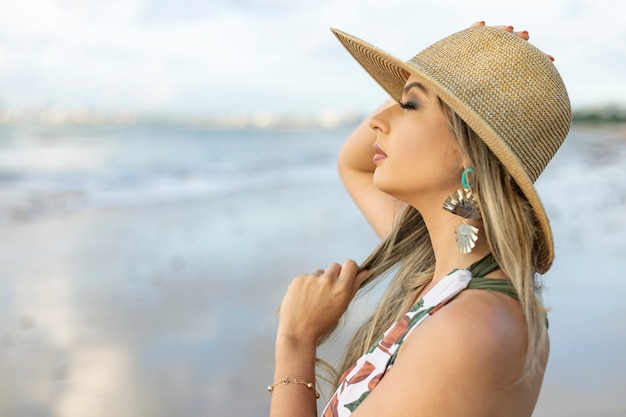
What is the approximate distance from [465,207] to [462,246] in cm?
9

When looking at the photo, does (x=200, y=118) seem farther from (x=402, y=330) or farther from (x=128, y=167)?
(x=402, y=330)

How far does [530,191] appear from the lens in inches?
61.1

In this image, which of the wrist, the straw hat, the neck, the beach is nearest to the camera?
the straw hat

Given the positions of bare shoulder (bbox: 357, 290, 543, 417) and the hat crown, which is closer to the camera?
bare shoulder (bbox: 357, 290, 543, 417)

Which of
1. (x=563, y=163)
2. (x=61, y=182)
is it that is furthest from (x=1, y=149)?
(x=563, y=163)

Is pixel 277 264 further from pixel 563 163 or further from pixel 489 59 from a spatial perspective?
pixel 563 163

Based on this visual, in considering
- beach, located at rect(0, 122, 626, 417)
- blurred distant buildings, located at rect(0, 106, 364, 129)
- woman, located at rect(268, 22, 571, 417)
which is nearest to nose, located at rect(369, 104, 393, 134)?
woman, located at rect(268, 22, 571, 417)

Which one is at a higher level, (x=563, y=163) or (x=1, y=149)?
(x=1, y=149)

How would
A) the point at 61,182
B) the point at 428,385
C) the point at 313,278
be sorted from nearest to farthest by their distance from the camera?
the point at 428,385
the point at 313,278
the point at 61,182

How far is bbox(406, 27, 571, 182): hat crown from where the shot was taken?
156 centimetres

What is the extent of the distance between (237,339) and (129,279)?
1724 millimetres

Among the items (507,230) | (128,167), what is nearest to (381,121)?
(507,230)

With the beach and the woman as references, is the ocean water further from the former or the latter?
the woman

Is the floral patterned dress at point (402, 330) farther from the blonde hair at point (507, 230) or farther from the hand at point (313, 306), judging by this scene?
the hand at point (313, 306)
